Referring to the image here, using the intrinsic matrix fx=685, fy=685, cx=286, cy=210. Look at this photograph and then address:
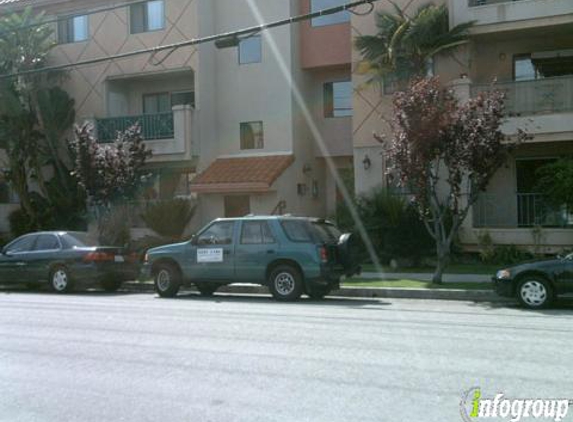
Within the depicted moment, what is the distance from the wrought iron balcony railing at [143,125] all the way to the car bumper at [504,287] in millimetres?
14058

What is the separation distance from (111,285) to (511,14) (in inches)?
508

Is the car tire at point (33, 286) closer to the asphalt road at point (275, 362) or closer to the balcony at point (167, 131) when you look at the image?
the asphalt road at point (275, 362)

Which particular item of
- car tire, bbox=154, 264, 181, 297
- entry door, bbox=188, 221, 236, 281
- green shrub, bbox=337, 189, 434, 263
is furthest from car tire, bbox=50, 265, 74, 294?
green shrub, bbox=337, 189, 434, 263

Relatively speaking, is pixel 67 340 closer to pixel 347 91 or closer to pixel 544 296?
pixel 544 296

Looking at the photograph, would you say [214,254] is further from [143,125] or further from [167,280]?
[143,125]

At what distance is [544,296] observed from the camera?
12.2 m

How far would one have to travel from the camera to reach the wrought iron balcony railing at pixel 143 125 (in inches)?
939

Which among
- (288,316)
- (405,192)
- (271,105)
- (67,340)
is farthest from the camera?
(271,105)

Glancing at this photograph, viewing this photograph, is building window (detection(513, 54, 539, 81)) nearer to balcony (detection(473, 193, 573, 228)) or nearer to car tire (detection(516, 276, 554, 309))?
balcony (detection(473, 193, 573, 228))

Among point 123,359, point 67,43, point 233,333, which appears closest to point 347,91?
point 67,43

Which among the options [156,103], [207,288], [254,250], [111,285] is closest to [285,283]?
[254,250]

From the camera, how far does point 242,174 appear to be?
22797mm

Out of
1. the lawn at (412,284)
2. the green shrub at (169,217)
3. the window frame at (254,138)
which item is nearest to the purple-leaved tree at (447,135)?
the lawn at (412,284)

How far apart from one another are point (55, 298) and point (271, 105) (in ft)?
37.9
